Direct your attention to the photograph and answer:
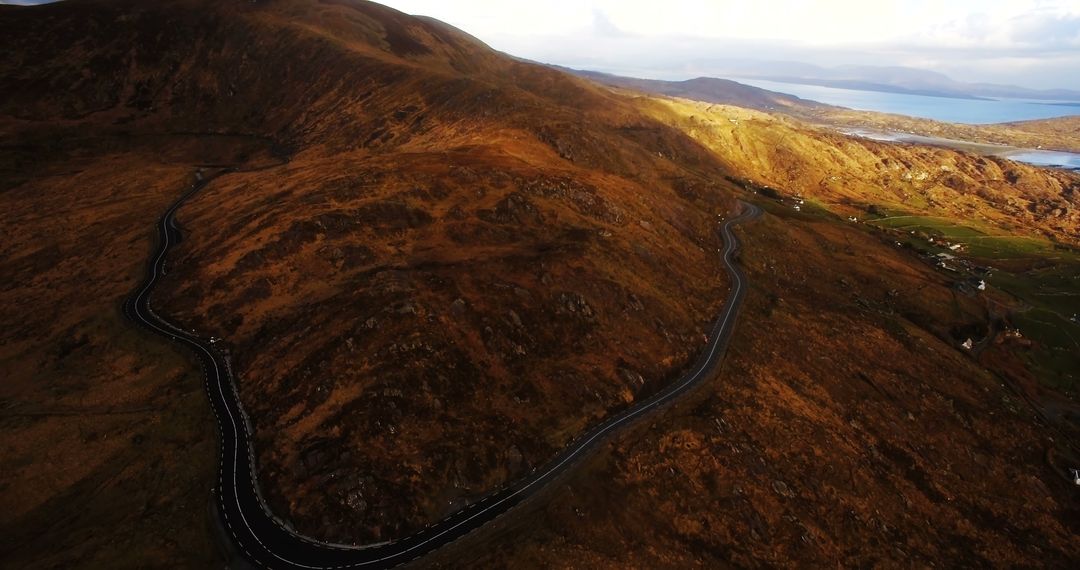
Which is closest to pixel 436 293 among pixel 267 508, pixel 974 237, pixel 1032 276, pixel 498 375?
pixel 498 375

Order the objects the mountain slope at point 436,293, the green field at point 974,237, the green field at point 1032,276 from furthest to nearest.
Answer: the green field at point 974,237 → the green field at point 1032,276 → the mountain slope at point 436,293

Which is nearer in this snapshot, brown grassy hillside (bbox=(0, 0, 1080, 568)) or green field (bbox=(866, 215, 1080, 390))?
brown grassy hillside (bbox=(0, 0, 1080, 568))

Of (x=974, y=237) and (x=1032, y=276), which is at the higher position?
(x=974, y=237)

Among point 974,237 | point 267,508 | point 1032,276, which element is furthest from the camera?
point 974,237

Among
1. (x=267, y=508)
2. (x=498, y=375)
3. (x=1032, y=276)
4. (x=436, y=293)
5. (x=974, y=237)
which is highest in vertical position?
(x=436, y=293)

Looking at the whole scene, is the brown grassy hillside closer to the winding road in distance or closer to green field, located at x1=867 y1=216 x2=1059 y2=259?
the winding road in distance

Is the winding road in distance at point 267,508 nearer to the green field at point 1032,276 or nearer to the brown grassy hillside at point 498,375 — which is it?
the brown grassy hillside at point 498,375

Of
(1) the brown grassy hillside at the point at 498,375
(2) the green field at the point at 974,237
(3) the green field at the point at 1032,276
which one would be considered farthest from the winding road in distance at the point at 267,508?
(2) the green field at the point at 974,237

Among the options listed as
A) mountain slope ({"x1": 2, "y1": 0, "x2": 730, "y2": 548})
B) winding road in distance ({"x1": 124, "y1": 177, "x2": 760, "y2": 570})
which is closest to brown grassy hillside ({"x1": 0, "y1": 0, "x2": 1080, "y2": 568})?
mountain slope ({"x1": 2, "y1": 0, "x2": 730, "y2": 548})

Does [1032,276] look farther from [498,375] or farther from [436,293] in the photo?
[436,293]
